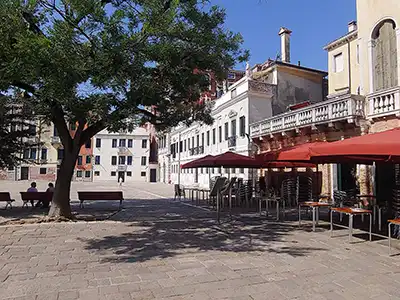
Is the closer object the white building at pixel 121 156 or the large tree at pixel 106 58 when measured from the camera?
the large tree at pixel 106 58

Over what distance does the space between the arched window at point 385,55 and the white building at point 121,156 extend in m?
47.0

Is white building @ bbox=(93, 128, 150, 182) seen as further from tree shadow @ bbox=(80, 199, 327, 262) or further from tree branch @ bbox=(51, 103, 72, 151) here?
tree shadow @ bbox=(80, 199, 327, 262)

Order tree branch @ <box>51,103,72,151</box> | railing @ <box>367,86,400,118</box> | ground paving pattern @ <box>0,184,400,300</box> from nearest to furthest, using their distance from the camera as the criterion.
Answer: ground paving pattern @ <box>0,184,400,300</box>
tree branch @ <box>51,103,72,151</box>
railing @ <box>367,86,400,118</box>

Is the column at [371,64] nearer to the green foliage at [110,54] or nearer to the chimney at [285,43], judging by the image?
the green foliage at [110,54]

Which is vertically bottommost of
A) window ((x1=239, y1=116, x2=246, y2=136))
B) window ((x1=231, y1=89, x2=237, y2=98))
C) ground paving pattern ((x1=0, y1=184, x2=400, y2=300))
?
ground paving pattern ((x1=0, y1=184, x2=400, y2=300))

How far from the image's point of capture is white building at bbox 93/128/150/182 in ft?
188

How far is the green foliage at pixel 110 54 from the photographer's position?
22.0 feet

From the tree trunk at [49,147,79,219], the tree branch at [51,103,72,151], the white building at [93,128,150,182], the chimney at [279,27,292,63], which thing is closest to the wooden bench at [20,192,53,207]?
the tree trunk at [49,147,79,219]

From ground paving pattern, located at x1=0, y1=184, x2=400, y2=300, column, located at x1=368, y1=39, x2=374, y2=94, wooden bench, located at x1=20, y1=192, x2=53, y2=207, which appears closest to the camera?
ground paving pattern, located at x1=0, y1=184, x2=400, y2=300

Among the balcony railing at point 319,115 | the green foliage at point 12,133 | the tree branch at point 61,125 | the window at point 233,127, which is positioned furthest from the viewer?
the window at point 233,127

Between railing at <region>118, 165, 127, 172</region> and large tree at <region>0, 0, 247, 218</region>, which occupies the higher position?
large tree at <region>0, 0, 247, 218</region>

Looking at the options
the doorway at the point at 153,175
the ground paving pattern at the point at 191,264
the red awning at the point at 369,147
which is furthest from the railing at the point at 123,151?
the red awning at the point at 369,147

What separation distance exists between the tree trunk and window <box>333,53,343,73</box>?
16.9m

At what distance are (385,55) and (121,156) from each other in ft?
166
